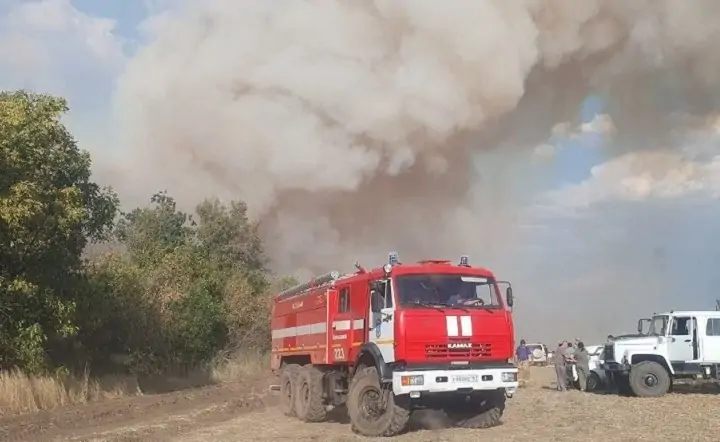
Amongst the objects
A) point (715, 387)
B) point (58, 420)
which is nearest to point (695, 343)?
point (715, 387)

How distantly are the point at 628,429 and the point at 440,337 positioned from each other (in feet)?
12.2

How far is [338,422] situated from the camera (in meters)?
15.9

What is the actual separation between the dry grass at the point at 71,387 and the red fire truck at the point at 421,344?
8670 mm

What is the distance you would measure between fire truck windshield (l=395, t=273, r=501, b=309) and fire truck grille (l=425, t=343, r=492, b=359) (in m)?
0.74

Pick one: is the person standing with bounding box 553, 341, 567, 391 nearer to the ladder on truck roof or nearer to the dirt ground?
the dirt ground

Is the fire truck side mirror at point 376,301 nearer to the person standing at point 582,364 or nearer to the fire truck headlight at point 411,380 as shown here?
the fire truck headlight at point 411,380

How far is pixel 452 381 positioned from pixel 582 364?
12868 mm

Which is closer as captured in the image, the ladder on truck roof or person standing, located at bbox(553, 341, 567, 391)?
the ladder on truck roof

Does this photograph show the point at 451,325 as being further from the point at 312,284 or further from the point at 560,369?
the point at 560,369

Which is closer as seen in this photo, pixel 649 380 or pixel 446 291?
pixel 446 291

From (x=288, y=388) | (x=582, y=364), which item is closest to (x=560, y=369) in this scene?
(x=582, y=364)

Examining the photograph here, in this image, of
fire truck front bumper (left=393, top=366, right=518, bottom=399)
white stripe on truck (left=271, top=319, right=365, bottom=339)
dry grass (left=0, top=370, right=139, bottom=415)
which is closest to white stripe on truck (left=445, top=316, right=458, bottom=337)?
fire truck front bumper (left=393, top=366, right=518, bottom=399)

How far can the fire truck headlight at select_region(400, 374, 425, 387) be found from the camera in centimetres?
1230

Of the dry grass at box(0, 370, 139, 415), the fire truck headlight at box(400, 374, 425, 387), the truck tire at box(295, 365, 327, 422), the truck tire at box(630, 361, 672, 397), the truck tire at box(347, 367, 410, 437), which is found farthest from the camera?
the truck tire at box(630, 361, 672, 397)
